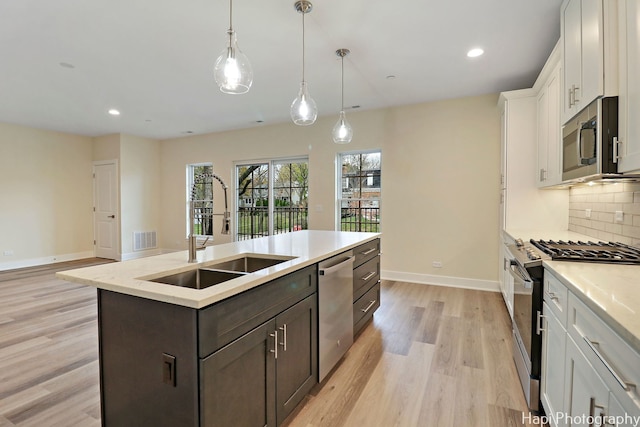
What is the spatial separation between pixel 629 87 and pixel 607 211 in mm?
1283

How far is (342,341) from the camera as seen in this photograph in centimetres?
237

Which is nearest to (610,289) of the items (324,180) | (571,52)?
(571,52)

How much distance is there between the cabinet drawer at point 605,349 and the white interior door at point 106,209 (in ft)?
24.9

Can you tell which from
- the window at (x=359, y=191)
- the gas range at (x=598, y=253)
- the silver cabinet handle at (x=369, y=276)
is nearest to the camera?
the gas range at (x=598, y=253)

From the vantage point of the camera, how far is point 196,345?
1161 mm

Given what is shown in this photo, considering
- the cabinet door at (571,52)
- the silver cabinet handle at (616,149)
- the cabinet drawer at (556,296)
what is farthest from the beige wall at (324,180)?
the cabinet drawer at (556,296)

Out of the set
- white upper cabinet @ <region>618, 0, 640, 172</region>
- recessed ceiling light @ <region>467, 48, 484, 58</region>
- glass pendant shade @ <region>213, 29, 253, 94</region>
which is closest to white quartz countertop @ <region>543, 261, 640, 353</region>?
white upper cabinet @ <region>618, 0, 640, 172</region>

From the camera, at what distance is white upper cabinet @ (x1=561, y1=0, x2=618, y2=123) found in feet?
5.48

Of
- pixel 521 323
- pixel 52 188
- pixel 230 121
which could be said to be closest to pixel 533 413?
pixel 521 323

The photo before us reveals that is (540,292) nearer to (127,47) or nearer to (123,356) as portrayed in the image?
(123,356)

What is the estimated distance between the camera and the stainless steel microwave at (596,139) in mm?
1672

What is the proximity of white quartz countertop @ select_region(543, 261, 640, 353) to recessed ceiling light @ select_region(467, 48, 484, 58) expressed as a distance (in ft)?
7.60

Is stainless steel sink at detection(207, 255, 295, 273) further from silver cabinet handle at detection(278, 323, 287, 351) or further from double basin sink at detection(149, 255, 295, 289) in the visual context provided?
silver cabinet handle at detection(278, 323, 287, 351)

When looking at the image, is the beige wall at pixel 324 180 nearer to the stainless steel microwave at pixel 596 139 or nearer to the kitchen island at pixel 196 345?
the stainless steel microwave at pixel 596 139
